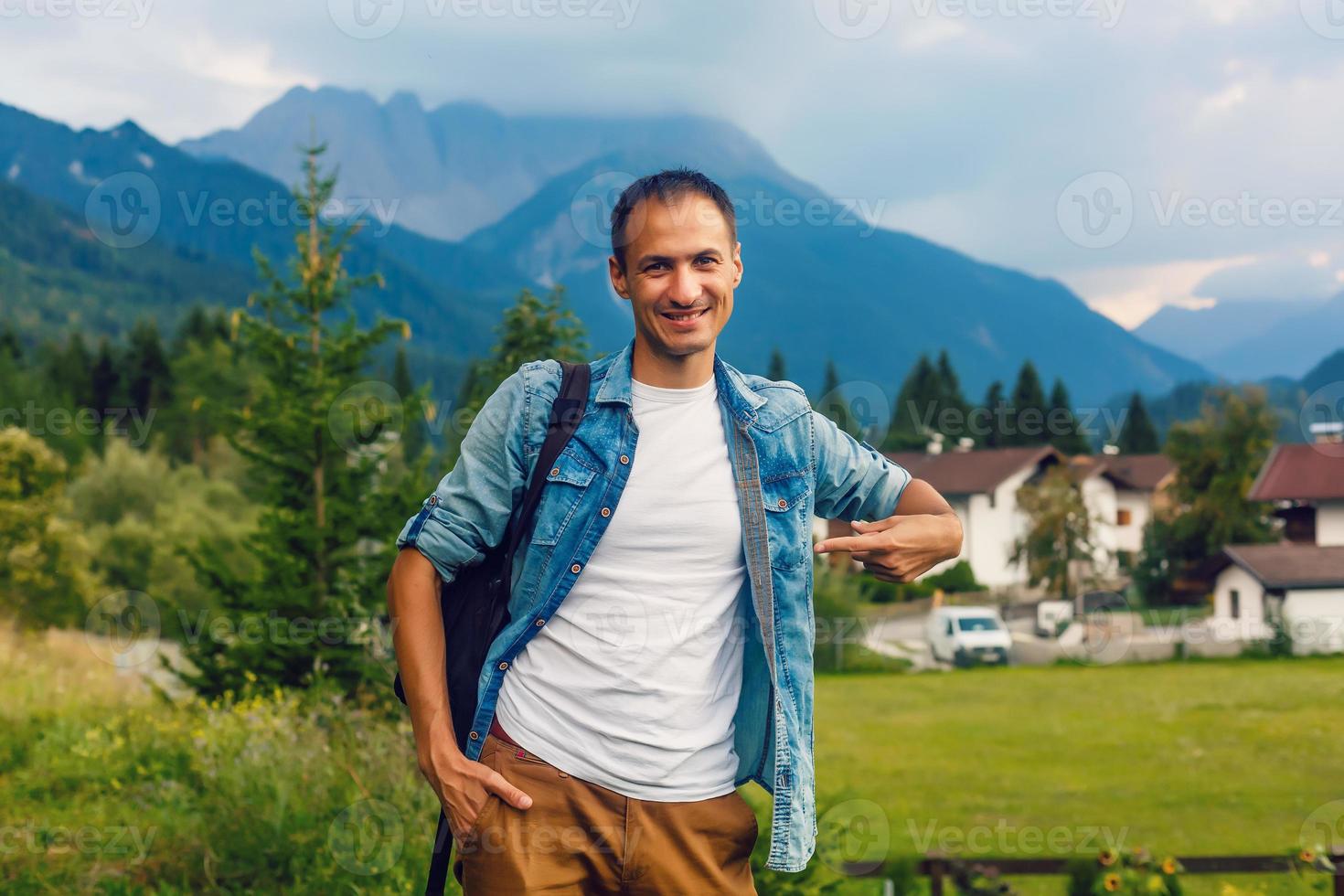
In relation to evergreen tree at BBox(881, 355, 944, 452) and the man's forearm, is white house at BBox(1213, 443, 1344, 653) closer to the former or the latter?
evergreen tree at BBox(881, 355, 944, 452)

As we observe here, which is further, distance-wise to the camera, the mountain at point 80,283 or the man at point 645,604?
the mountain at point 80,283

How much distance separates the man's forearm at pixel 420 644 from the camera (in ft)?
8.36

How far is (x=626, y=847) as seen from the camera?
253 centimetres

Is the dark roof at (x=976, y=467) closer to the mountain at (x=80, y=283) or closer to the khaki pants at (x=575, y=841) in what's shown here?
the khaki pants at (x=575, y=841)

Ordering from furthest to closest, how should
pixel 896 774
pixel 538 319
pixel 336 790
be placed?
1. pixel 896 774
2. pixel 538 319
3. pixel 336 790

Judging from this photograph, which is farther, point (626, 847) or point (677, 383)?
point (677, 383)

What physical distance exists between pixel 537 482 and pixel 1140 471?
230 feet

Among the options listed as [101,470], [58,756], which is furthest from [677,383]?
[101,470]

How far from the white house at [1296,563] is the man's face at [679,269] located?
4421 centimetres

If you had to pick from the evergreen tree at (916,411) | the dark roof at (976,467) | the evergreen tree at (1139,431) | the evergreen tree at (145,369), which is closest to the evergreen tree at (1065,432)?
the evergreen tree at (1139,431)

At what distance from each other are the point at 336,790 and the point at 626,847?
427 cm

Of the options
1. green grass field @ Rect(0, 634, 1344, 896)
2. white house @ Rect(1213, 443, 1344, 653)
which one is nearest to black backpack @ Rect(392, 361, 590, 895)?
green grass field @ Rect(0, 634, 1344, 896)

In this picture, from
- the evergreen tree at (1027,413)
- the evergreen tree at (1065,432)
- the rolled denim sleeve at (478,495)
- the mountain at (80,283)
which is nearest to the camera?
the rolled denim sleeve at (478,495)

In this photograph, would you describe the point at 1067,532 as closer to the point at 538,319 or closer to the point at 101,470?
the point at 101,470
